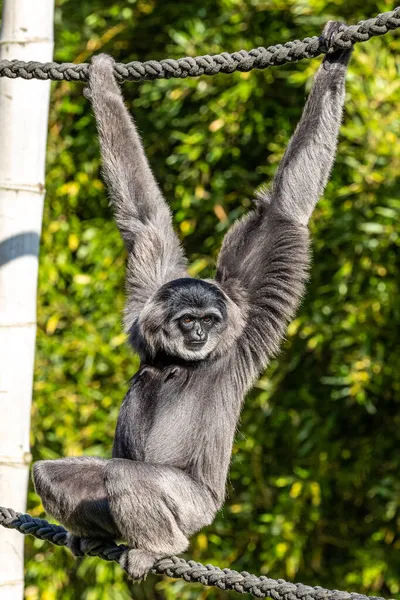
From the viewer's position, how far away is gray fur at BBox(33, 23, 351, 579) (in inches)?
168

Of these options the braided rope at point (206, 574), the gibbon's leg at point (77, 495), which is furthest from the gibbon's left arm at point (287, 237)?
the braided rope at point (206, 574)

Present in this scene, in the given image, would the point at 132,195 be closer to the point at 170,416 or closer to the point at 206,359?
the point at 206,359

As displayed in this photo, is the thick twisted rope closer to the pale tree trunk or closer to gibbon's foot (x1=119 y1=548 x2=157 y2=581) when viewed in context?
the pale tree trunk

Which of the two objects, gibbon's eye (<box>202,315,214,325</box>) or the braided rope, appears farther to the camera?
gibbon's eye (<box>202,315,214,325</box>)

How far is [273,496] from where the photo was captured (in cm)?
792

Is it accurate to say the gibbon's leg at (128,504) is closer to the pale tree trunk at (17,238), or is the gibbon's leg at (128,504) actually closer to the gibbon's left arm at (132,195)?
the pale tree trunk at (17,238)

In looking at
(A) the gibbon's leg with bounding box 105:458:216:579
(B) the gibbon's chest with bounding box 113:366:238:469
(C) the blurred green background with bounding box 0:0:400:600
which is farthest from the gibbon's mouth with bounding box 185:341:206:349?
(C) the blurred green background with bounding box 0:0:400:600

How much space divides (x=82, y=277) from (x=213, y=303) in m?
3.94

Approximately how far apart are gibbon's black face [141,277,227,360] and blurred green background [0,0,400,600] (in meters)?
2.92

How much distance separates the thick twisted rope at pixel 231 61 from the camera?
3799 mm

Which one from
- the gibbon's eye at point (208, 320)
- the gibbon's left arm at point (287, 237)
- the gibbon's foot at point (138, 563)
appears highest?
the gibbon's left arm at point (287, 237)

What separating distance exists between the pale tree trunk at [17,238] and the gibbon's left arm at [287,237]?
102cm

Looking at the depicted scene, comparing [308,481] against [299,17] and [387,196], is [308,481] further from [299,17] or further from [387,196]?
[299,17]

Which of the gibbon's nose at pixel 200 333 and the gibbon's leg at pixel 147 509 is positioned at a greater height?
the gibbon's nose at pixel 200 333
